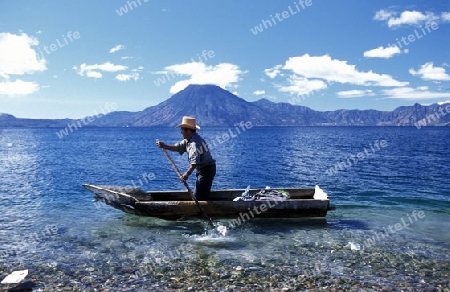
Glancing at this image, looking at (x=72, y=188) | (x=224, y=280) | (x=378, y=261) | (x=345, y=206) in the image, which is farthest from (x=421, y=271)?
(x=72, y=188)

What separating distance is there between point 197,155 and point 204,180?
→ 1376 mm

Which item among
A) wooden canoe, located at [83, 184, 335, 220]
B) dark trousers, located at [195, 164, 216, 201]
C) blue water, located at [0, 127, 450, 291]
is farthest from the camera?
dark trousers, located at [195, 164, 216, 201]

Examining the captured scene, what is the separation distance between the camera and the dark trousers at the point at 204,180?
14859mm

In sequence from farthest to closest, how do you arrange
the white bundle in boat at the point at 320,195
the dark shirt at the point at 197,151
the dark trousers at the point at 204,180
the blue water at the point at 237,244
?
1. the white bundle in boat at the point at 320,195
2. the dark trousers at the point at 204,180
3. the dark shirt at the point at 197,151
4. the blue water at the point at 237,244

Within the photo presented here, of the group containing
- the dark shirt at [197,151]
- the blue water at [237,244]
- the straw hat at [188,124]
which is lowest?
the blue water at [237,244]

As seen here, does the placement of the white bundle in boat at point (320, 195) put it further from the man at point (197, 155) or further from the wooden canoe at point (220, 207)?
the man at point (197, 155)

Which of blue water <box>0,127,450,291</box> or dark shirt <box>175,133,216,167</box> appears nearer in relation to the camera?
blue water <box>0,127,450,291</box>

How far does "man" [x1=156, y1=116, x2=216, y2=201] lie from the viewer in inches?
559

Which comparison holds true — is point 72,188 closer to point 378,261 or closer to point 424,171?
point 378,261

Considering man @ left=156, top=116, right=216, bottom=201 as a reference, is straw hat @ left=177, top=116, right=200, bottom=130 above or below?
above

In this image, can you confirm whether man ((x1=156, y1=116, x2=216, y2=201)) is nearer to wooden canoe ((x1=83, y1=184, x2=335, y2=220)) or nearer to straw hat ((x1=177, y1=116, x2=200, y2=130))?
straw hat ((x1=177, y1=116, x2=200, y2=130))

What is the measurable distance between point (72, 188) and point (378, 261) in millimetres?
22071

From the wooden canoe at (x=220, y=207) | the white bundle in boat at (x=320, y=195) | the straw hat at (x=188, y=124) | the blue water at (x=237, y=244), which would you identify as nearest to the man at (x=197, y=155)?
the straw hat at (x=188, y=124)

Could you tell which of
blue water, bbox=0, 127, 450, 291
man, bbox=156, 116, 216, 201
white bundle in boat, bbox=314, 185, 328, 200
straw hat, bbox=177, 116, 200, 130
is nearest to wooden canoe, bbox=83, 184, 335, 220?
white bundle in boat, bbox=314, 185, 328, 200
